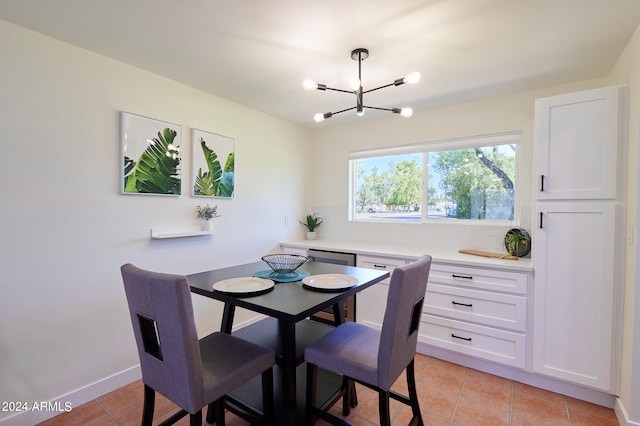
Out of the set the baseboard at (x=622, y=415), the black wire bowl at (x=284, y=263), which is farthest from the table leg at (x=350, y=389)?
the baseboard at (x=622, y=415)

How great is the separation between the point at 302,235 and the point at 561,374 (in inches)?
110

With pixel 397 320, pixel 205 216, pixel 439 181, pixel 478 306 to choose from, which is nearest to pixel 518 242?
pixel 478 306

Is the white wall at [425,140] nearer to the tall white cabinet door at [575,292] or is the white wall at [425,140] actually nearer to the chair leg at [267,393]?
the tall white cabinet door at [575,292]

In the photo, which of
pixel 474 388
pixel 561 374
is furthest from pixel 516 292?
pixel 474 388

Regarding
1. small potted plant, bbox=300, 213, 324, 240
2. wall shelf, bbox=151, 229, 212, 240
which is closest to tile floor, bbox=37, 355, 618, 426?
wall shelf, bbox=151, 229, 212, 240

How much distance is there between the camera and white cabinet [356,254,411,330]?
2777 mm

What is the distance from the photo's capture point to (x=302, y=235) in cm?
390

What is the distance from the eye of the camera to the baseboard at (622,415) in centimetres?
168

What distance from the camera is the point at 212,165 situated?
271 centimetres

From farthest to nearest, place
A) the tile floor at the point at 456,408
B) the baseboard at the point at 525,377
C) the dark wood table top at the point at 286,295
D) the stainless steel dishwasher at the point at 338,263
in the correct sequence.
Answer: the stainless steel dishwasher at the point at 338,263
the baseboard at the point at 525,377
the tile floor at the point at 456,408
the dark wood table top at the point at 286,295

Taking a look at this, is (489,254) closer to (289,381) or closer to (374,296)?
(374,296)

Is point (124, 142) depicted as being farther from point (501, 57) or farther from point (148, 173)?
point (501, 57)

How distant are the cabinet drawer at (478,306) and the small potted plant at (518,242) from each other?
1.64ft

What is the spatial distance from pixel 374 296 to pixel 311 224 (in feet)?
4.38
